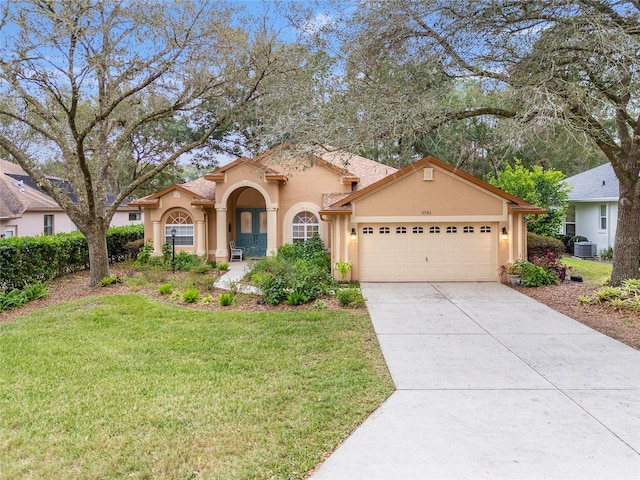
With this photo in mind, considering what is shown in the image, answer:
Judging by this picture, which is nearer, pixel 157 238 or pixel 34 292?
pixel 34 292

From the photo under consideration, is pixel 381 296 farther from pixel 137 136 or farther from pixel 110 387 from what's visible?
pixel 137 136

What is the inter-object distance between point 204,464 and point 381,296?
7.82 m

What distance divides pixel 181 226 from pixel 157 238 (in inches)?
44.2

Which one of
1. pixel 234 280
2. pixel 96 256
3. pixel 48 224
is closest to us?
pixel 96 256

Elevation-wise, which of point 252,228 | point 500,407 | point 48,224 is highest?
point 48,224

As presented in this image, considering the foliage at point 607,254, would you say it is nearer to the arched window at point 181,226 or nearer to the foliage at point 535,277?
the foliage at point 535,277

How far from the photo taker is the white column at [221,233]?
16.9 m

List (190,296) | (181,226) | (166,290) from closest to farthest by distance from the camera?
(190,296) < (166,290) < (181,226)

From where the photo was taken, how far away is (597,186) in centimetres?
1986

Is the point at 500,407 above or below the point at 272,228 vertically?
below

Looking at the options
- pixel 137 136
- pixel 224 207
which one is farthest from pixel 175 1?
pixel 137 136

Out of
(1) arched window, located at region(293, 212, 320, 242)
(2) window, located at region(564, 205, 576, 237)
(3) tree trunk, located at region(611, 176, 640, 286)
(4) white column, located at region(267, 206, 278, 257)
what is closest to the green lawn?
(3) tree trunk, located at region(611, 176, 640, 286)

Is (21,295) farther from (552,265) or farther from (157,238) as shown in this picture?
(552,265)

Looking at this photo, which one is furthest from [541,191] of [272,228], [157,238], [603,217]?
[157,238]
